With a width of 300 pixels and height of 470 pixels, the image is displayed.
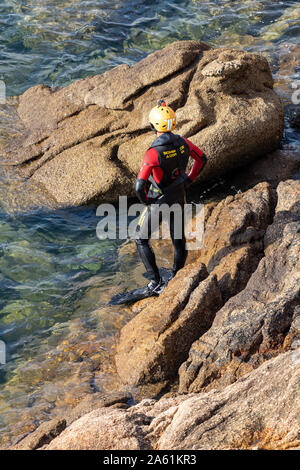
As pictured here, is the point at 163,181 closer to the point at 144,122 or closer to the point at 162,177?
the point at 162,177

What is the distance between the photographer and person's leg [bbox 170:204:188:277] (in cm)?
816

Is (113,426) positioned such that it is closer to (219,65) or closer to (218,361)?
(218,361)

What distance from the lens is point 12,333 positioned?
26.2 ft

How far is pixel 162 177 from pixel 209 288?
1964mm

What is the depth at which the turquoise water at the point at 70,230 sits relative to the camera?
709 centimetres

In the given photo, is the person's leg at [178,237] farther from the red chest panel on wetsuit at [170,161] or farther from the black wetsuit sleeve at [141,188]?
the black wetsuit sleeve at [141,188]

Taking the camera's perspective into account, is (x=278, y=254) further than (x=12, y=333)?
No

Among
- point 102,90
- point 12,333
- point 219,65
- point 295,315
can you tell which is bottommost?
point 12,333

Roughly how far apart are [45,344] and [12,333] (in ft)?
2.04

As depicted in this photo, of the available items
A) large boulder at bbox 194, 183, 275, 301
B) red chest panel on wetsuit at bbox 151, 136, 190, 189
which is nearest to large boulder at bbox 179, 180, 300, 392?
large boulder at bbox 194, 183, 275, 301

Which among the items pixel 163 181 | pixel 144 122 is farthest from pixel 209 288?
pixel 144 122
